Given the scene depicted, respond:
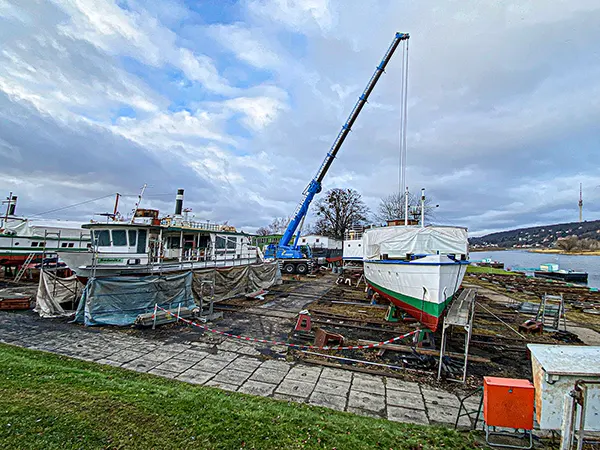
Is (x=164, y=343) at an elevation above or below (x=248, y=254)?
below

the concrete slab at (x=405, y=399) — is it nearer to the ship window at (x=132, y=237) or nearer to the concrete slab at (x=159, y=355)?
the concrete slab at (x=159, y=355)

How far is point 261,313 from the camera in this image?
12.1 metres

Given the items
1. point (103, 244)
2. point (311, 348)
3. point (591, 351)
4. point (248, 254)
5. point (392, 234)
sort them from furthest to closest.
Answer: point (248, 254) → point (103, 244) → point (392, 234) → point (311, 348) → point (591, 351)

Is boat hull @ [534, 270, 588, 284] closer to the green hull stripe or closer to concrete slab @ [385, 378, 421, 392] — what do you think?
the green hull stripe

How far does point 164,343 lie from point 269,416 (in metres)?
5.09

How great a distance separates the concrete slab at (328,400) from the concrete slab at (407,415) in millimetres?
838

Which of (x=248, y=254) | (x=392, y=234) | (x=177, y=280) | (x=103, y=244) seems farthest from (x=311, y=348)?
(x=248, y=254)

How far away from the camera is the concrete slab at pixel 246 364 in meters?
6.57

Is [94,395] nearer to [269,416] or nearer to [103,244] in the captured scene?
[269,416]

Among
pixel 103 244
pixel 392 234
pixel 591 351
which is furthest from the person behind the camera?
pixel 103 244

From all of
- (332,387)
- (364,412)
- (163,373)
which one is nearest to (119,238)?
(163,373)

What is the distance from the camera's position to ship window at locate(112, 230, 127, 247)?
14.3m

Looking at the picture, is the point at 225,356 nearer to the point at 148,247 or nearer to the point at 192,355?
the point at 192,355

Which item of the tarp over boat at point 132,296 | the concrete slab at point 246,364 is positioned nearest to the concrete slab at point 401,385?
the concrete slab at point 246,364
